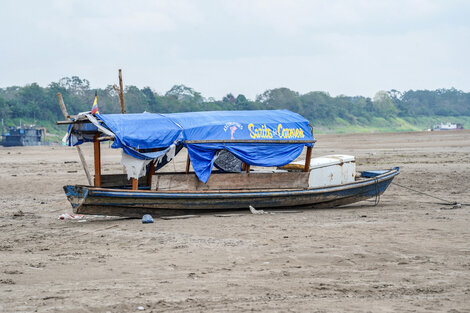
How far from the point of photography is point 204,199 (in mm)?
11750

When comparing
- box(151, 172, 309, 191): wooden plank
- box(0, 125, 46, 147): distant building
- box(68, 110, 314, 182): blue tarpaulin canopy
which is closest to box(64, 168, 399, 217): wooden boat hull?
box(151, 172, 309, 191): wooden plank

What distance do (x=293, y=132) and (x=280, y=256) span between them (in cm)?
533

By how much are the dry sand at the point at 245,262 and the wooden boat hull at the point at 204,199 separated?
367mm

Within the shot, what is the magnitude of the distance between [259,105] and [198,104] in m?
6.30

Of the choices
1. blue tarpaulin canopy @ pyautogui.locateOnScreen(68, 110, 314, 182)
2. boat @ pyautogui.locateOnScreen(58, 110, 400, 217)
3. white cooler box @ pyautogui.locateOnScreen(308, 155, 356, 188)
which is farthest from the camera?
white cooler box @ pyautogui.locateOnScreen(308, 155, 356, 188)

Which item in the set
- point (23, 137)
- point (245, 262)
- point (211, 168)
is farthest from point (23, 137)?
point (245, 262)

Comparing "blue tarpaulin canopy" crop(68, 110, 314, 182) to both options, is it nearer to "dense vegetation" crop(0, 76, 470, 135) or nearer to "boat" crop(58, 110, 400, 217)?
"boat" crop(58, 110, 400, 217)

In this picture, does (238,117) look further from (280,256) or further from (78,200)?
(280,256)

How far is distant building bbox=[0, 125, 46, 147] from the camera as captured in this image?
4119cm

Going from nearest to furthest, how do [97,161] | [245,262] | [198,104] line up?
1. [245,262]
2. [97,161]
3. [198,104]

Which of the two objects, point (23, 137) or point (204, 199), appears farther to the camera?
point (23, 137)

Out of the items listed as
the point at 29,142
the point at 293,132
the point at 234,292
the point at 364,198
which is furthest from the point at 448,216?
the point at 29,142

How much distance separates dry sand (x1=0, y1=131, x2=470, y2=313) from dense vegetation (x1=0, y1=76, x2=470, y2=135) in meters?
42.0

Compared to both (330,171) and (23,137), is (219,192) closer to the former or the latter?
(330,171)
